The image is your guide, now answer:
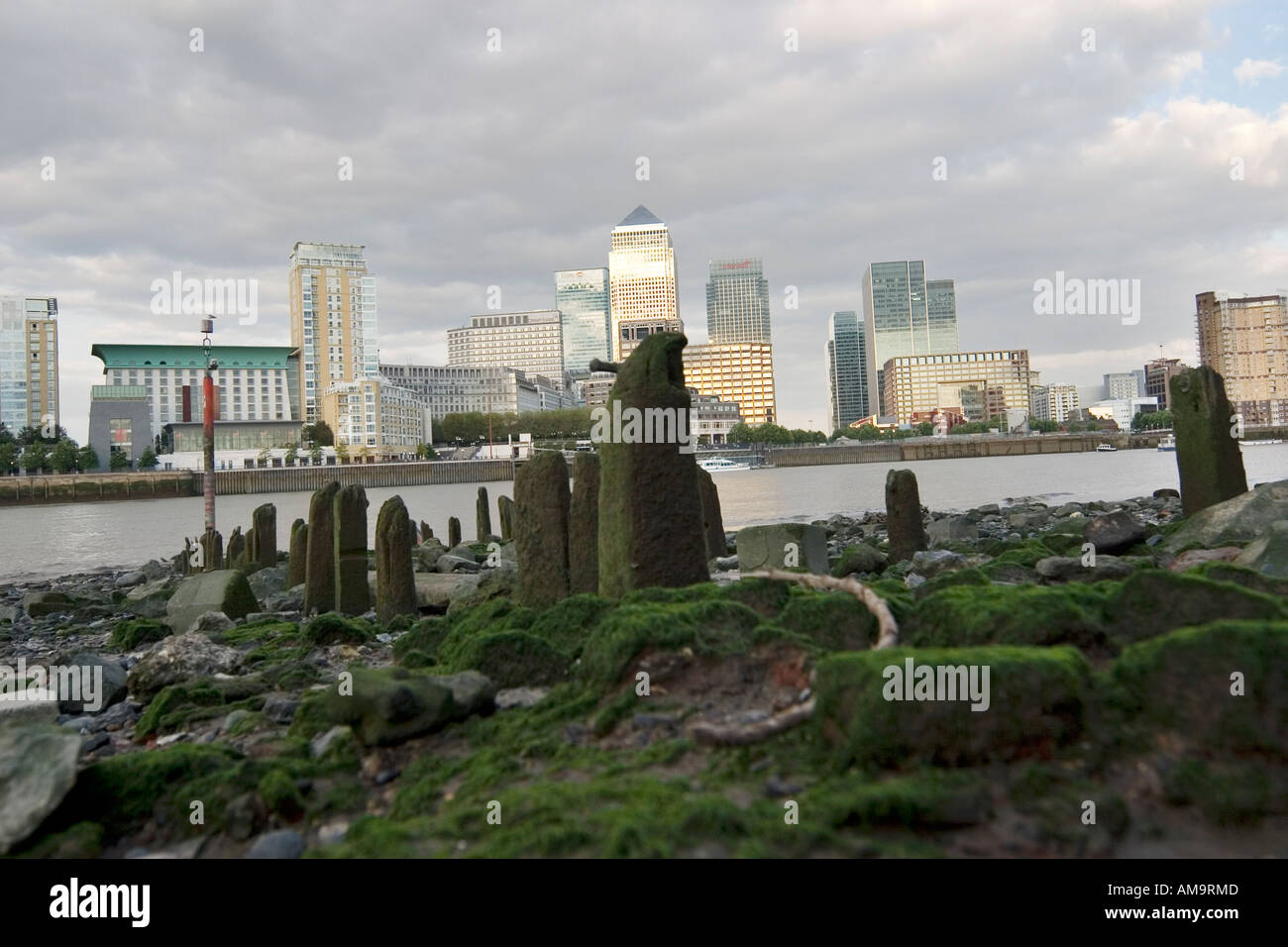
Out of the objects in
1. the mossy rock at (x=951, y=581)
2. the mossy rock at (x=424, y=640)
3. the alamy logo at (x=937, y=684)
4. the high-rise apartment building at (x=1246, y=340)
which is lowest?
the mossy rock at (x=424, y=640)

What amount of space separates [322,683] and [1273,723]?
7.86 m

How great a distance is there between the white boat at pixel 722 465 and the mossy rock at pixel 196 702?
4760 inches

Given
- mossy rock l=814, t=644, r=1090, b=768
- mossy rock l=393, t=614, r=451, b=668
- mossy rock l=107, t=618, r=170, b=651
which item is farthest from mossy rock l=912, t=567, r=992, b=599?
mossy rock l=107, t=618, r=170, b=651

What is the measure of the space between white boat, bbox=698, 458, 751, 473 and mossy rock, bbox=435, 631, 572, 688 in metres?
122

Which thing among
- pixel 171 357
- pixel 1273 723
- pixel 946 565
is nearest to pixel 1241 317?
pixel 946 565

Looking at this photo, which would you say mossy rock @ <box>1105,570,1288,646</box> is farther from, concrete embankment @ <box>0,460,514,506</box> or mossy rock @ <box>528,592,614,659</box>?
concrete embankment @ <box>0,460,514,506</box>

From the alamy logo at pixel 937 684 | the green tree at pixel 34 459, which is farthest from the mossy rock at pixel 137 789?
the green tree at pixel 34 459

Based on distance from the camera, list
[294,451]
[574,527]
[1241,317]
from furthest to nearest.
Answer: [294,451] → [1241,317] → [574,527]

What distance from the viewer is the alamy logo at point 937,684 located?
13.0ft
